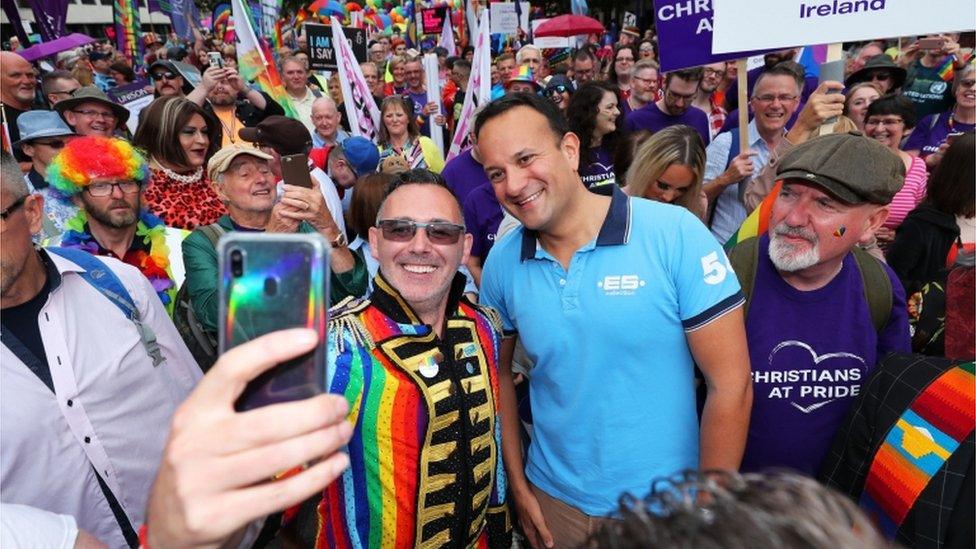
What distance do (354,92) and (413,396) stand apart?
17.3 feet

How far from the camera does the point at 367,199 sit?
3.29 m

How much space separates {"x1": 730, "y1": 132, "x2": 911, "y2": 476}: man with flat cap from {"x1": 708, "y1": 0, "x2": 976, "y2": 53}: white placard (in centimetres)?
80

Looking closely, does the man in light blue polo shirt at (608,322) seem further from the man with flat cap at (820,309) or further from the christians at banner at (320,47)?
the christians at banner at (320,47)

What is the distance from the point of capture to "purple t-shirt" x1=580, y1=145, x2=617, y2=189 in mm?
3945

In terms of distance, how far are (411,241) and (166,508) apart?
1.19m

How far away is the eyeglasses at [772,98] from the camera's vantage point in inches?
140

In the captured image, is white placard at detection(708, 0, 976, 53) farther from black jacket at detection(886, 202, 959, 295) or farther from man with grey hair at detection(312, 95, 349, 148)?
man with grey hair at detection(312, 95, 349, 148)

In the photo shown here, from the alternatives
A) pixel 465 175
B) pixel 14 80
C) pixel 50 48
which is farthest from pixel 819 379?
pixel 50 48

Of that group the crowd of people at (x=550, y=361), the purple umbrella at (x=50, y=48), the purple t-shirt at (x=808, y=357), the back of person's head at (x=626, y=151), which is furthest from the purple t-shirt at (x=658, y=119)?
the purple umbrella at (x=50, y=48)

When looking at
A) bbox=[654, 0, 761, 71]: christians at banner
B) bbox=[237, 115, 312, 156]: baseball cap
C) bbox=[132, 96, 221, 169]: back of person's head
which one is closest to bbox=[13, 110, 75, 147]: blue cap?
bbox=[132, 96, 221, 169]: back of person's head

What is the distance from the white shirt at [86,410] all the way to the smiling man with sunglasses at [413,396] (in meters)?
0.67

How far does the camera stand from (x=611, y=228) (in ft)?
5.77

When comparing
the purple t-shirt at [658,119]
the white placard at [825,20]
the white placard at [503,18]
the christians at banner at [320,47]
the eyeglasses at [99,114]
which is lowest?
the purple t-shirt at [658,119]

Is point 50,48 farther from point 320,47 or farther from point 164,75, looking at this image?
point 320,47
